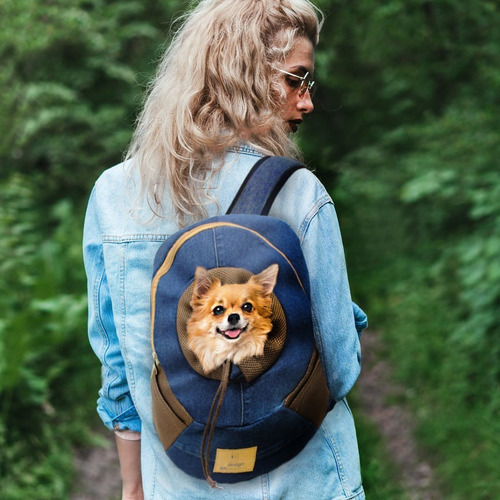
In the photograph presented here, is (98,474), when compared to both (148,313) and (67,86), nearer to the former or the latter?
(148,313)

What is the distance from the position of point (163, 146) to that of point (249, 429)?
696 mm

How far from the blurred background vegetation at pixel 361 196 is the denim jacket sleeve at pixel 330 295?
1658mm

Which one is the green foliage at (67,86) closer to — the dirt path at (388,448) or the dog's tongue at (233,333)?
the dirt path at (388,448)

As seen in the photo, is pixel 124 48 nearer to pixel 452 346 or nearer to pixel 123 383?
pixel 452 346

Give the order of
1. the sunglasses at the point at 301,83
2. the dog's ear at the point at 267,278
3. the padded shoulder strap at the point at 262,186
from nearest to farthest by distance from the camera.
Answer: the dog's ear at the point at 267,278
the padded shoulder strap at the point at 262,186
the sunglasses at the point at 301,83

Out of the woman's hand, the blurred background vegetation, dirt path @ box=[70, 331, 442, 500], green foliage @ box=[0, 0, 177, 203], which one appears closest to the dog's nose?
the woman's hand

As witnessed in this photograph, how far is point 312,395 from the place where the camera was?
156cm

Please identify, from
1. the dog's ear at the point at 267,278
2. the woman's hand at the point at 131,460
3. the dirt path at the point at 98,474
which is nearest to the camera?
the dog's ear at the point at 267,278

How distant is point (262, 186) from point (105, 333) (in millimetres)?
627

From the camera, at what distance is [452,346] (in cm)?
566

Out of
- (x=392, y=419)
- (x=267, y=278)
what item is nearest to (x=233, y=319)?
(x=267, y=278)

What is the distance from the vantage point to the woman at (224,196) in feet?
5.39

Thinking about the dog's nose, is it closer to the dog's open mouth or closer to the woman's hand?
the dog's open mouth

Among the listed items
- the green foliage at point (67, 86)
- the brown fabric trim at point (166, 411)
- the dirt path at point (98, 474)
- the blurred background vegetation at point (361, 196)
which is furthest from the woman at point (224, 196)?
the green foliage at point (67, 86)
